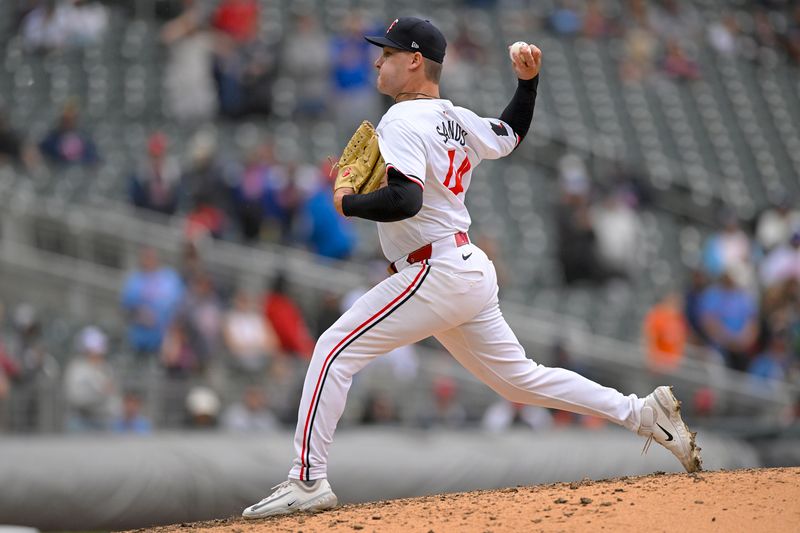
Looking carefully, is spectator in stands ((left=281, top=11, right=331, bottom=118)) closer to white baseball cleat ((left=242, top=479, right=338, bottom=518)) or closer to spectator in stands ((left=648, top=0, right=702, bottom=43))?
spectator in stands ((left=648, top=0, right=702, bottom=43))

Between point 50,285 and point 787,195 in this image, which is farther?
point 787,195

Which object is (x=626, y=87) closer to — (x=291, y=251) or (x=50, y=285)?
(x=291, y=251)

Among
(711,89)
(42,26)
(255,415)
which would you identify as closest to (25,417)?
(255,415)

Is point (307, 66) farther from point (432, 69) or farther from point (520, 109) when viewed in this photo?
point (432, 69)

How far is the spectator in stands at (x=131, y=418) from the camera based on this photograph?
364 inches

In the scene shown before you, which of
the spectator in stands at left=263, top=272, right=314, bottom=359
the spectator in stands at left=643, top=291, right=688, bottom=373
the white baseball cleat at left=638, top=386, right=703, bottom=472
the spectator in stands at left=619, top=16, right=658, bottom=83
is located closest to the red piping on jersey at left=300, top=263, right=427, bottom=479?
the white baseball cleat at left=638, top=386, right=703, bottom=472

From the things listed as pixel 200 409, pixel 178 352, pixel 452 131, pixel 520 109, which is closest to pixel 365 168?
pixel 452 131

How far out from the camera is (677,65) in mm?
17453

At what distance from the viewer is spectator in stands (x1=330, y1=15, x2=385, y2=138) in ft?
43.6

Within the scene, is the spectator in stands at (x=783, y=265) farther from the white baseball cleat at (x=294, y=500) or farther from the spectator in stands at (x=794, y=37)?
the white baseball cleat at (x=294, y=500)

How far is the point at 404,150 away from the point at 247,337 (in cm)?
576

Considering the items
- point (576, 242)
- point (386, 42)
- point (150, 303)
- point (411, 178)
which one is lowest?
point (150, 303)

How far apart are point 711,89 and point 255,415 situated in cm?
1037

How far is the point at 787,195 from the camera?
16203 millimetres
